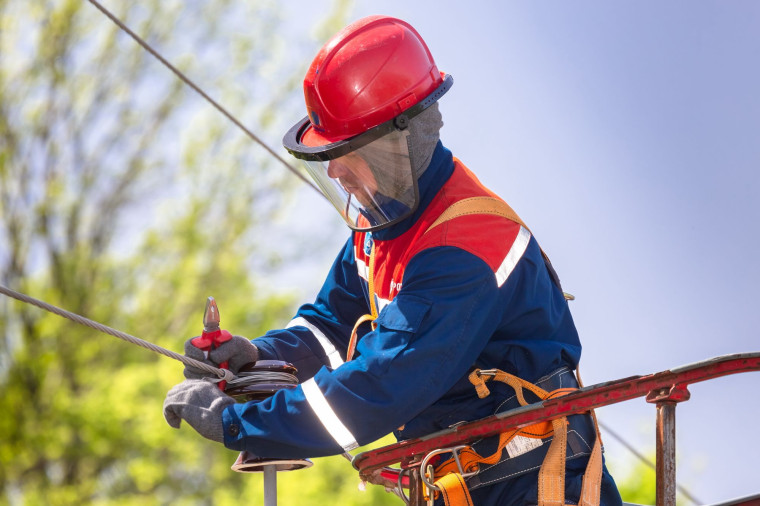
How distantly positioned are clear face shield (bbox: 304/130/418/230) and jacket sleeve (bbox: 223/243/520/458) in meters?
0.28

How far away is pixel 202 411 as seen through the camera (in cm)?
263

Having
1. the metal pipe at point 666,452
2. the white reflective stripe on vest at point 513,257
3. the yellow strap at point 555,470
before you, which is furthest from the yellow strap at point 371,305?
the metal pipe at point 666,452

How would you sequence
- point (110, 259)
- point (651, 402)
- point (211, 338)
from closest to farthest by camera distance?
1. point (651, 402)
2. point (211, 338)
3. point (110, 259)

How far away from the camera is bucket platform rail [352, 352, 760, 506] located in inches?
92.4

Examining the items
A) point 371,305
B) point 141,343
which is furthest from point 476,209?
point 141,343

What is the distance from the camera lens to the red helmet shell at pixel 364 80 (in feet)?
9.32

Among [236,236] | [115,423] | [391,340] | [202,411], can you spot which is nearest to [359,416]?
[391,340]

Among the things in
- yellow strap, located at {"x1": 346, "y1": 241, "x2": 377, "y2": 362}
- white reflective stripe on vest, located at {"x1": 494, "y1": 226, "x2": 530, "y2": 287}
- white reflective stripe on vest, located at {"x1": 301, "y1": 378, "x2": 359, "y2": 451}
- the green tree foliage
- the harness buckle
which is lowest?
the harness buckle

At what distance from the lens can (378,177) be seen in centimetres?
286

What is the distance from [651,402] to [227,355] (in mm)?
1273

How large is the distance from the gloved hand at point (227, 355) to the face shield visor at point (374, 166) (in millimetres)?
501

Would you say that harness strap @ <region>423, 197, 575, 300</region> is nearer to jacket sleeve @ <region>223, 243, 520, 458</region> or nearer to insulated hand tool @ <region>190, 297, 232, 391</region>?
jacket sleeve @ <region>223, 243, 520, 458</region>

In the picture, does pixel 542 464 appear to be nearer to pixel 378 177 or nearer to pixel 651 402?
pixel 651 402

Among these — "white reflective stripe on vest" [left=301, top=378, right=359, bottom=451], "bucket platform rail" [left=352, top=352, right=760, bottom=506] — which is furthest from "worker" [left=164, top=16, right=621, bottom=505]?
"bucket platform rail" [left=352, top=352, right=760, bottom=506]
